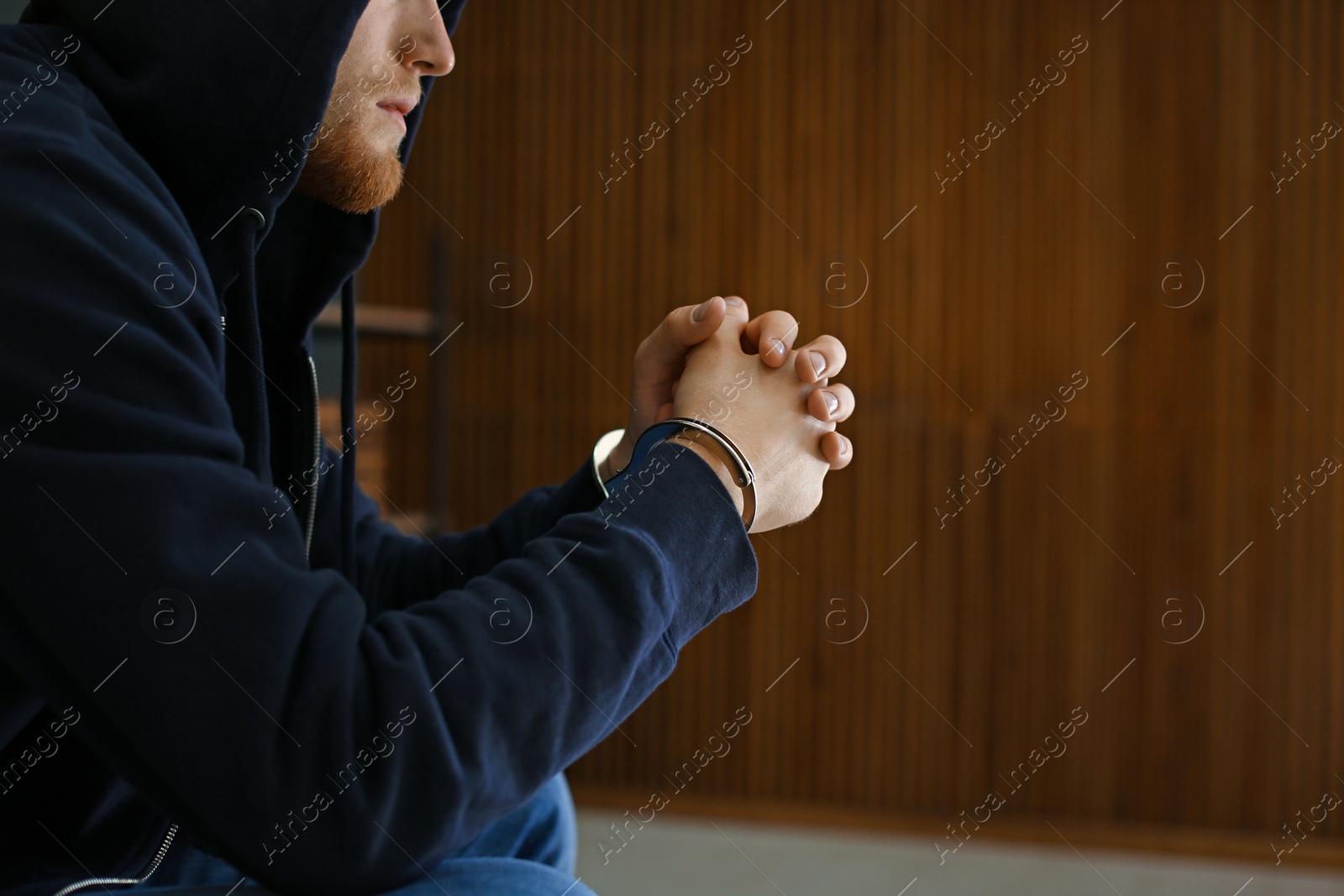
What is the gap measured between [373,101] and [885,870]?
1877mm

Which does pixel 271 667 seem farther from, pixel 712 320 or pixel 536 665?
pixel 712 320

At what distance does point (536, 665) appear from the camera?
1.90 ft

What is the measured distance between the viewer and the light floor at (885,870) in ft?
6.93

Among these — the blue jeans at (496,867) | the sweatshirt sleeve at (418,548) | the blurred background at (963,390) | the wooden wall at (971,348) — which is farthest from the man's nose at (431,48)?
the wooden wall at (971,348)

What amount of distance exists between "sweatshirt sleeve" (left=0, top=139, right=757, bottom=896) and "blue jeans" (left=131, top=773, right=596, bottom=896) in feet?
0.19

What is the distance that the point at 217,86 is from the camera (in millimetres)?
749

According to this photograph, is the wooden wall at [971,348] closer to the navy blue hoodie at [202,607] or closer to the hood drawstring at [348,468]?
the hood drawstring at [348,468]

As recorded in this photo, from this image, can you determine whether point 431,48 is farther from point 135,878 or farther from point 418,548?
point 135,878

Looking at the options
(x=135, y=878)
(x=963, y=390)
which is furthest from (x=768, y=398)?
(x=963, y=390)

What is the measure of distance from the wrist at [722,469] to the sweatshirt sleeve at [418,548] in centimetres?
32

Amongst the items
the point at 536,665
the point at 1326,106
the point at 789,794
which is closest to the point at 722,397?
the point at 536,665

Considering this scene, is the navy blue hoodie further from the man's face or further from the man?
the man's face

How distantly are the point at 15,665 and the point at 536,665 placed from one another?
0.27m

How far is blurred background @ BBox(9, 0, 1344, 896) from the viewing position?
7.29ft
